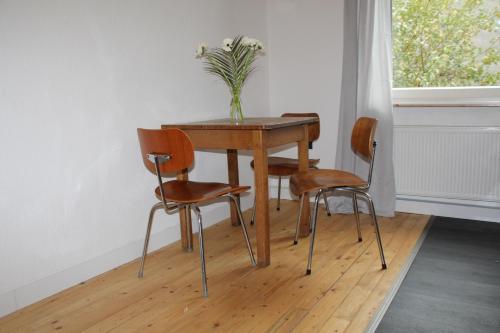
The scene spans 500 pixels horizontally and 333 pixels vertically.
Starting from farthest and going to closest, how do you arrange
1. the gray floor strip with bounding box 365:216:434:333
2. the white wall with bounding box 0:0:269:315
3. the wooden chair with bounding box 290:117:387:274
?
the wooden chair with bounding box 290:117:387:274 → the white wall with bounding box 0:0:269:315 → the gray floor strip with bounding box 365:216:434:333

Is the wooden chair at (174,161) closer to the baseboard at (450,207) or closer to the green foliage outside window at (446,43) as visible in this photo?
the baseboard at (450,207)

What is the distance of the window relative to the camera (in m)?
3.25

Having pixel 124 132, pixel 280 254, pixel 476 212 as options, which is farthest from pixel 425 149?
pixel 124 132

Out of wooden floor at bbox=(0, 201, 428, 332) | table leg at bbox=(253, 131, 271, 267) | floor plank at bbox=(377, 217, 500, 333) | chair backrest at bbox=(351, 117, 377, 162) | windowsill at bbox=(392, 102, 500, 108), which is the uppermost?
windowsill at bbox=(392, 102, 500, 108)

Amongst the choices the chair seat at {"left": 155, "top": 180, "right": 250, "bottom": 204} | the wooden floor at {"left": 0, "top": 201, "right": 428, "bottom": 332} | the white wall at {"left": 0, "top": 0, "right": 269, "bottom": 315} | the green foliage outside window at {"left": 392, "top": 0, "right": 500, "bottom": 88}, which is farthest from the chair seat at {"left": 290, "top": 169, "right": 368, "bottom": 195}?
the green foliage outside window at {"left": 392, "top": 0, "right": 500, "bottom": 88}

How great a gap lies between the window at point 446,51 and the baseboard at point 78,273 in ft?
6.47

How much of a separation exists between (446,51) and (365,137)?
1351mm

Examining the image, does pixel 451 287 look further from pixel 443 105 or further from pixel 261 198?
pixel 443 105

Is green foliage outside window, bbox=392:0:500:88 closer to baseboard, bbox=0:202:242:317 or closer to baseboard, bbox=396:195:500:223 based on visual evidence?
baseboard, bbox=396:195:500:223

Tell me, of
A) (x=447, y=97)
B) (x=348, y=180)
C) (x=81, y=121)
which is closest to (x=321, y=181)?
(x=348, y=180)

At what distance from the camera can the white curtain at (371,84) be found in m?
3.28

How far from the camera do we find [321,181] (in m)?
2.52

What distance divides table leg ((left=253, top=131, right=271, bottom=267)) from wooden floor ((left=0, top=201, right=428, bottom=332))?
83 millimetres

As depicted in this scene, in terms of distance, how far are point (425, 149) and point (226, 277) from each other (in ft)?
5.84
